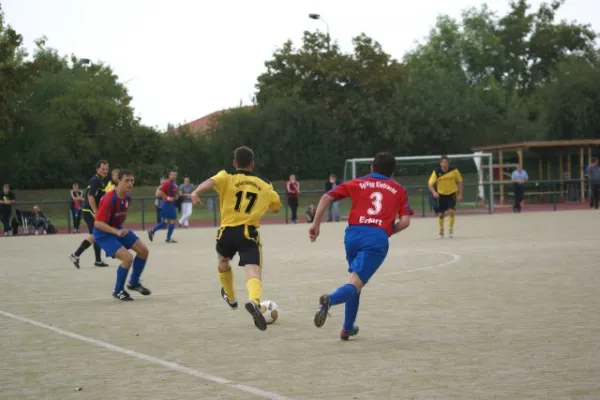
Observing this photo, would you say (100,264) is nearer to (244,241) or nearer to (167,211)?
(167,211)

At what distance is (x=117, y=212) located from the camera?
1338 cm

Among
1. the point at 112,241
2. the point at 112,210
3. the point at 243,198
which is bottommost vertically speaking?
the point at 112,241

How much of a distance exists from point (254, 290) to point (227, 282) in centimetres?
102

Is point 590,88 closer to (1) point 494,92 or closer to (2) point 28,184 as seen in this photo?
(1) point 494,92

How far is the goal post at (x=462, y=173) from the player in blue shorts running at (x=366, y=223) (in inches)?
1279

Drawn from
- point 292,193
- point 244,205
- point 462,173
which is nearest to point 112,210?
point 244,205

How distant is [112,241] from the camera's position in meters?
13.2

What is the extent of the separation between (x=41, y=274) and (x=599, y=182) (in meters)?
27.0

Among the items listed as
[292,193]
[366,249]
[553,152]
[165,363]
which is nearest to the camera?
[165,363]

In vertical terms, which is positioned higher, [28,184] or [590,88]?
[590,88]

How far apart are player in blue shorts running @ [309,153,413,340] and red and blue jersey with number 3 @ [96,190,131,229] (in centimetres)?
489

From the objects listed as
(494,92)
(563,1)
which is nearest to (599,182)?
(494,92)

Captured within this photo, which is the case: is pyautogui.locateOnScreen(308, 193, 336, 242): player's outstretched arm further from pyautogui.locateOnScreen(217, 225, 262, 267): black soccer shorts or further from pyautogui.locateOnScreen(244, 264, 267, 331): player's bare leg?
pyautogui.locateOnScreen(217, 225, 262, 267): black soccer shorts

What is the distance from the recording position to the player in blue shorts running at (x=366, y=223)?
8812 mm
